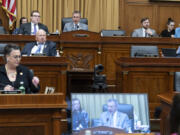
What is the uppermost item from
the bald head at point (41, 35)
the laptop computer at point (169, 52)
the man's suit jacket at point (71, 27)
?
the man's suit jacket at point (71, 27)

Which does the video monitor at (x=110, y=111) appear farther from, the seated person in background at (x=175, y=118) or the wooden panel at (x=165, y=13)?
the wooden panel at (x=165, y=13)

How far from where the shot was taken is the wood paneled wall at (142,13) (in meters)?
10.3

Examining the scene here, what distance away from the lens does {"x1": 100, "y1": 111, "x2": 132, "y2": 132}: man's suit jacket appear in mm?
3424

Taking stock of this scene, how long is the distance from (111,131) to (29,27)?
5.03 m

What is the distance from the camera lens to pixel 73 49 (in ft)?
23.7

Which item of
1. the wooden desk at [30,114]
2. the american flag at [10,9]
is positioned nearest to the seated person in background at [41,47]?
the wooden desk at [30,114]

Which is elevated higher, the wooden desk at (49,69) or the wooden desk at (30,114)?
the wooden desk at (49,69)

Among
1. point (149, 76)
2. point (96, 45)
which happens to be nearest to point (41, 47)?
point (96, 45)

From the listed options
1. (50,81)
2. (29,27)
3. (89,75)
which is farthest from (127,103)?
(29,27)

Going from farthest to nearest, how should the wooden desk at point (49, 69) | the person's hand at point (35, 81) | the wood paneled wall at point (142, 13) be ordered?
1. the wood paneled wall at point (142, 13)
2. the wooden desk at point (49, 69)
3. the person's hand at point (35, 81)

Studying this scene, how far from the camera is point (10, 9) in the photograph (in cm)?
967

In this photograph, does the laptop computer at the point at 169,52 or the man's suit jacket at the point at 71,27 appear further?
the man's suit jacket at the point at 71,27

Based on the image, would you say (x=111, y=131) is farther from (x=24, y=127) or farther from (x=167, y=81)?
(x=167, y=81)

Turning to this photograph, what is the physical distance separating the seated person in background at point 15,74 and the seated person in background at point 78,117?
2.78ft
